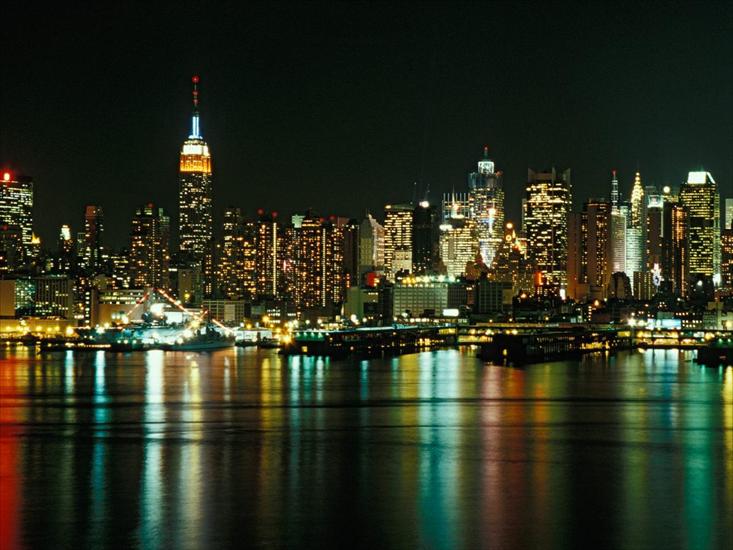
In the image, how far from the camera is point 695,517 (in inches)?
833

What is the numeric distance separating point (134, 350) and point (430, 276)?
55.2 metres

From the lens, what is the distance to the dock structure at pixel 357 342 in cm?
8650

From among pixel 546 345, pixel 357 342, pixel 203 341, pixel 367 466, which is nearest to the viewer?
pixel 367 466

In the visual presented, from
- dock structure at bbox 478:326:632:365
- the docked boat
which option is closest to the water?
dock structure at bbox 478:326:632:365

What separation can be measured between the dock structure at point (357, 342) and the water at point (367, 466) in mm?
36075

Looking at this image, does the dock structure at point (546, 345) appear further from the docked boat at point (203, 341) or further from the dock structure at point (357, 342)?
the docked boat at point (203, 341)

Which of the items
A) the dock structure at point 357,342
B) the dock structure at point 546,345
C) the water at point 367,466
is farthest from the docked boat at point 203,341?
the water at point 367,466

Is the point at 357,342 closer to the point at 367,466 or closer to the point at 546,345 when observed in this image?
the point at 546,345

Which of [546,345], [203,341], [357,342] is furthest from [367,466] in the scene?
[203,341]

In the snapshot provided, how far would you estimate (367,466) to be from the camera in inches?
1046

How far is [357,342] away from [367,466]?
6255cm

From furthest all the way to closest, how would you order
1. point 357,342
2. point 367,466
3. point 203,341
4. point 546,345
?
point 203,341
point 546,345
point 357,342
point 367,466

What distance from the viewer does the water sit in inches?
786

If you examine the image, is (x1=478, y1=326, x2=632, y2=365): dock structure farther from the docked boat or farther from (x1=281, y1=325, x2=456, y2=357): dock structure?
the docked boat
